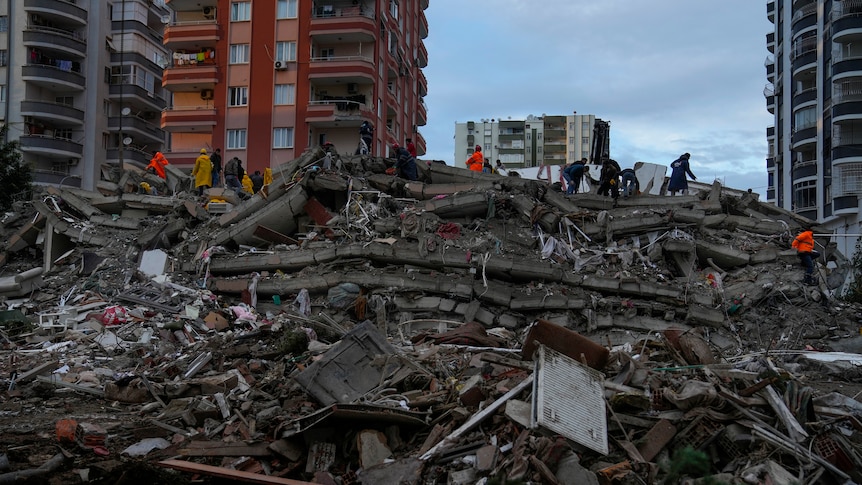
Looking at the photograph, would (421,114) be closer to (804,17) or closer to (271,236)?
(804,17)

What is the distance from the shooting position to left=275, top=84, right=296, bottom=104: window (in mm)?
33656

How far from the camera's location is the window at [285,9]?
111 ft

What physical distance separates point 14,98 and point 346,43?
15.8 metres

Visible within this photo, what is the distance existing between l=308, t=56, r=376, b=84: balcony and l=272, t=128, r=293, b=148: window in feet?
8.45

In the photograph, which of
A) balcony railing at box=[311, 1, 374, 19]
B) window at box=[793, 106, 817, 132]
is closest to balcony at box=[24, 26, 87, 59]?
balcony railing at box=[311, 1, 374, 19]

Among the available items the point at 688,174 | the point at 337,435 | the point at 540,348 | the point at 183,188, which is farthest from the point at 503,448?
the point at 183,188

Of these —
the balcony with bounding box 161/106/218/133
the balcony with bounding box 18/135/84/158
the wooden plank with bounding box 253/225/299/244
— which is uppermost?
the balcony with bounding box 161/106/218/133

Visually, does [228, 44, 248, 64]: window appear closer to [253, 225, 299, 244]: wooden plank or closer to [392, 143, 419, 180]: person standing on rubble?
[392, 143, 419, 180]: person standing on rubble

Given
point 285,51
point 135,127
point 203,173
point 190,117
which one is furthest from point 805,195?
point 135,127

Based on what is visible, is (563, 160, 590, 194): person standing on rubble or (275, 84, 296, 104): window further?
(275, 84, 296, 104): window

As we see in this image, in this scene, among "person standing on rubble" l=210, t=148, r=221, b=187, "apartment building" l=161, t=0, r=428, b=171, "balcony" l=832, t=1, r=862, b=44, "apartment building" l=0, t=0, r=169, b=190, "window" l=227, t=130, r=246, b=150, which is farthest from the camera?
"apartment building" l=0, t=0, r=169, b=190

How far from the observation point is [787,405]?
6.68 metres

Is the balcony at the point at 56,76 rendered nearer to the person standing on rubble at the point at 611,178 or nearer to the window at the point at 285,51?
the window at the point at 285,51

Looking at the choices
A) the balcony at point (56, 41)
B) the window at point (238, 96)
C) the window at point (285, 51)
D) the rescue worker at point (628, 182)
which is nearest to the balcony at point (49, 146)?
the balcony at point (56, 41)
